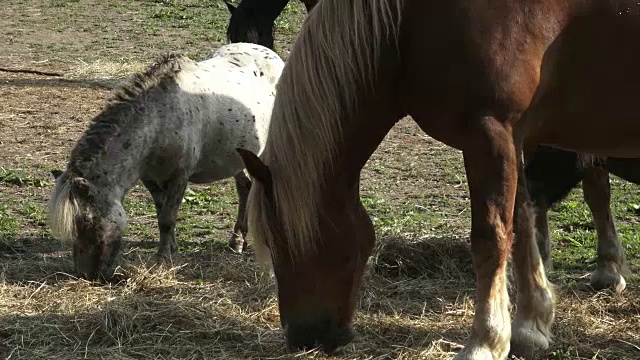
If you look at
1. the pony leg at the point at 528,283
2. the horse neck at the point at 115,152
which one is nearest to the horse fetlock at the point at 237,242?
the horse neck at the point at 115,152

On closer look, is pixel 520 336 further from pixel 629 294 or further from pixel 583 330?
pixel 629 294

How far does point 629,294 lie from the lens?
4895 mm

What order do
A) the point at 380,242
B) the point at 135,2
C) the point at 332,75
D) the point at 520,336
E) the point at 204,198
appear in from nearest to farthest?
the point at 332,75
the point at 520,336
the point at 380,242
the point at 204,198
the point at 135,2

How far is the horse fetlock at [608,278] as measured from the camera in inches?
194

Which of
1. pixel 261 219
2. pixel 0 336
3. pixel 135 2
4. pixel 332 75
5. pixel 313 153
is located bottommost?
pixel 0 336

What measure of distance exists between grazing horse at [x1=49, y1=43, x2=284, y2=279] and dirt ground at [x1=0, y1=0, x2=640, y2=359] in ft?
0.79

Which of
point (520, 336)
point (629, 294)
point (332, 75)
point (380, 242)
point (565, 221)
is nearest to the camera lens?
point (332, 75)

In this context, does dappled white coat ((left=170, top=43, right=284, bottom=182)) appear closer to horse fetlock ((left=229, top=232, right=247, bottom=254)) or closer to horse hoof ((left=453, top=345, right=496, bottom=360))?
horse fetlock ((left=229, top=232, right=247, bottom=254))

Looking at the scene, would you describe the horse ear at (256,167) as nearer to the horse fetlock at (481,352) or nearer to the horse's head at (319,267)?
the horse's head at (319,267)

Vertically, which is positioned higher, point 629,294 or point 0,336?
point 629,294

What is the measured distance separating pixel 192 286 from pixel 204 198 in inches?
81.9

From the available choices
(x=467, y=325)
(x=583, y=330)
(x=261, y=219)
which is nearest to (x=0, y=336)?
(x=261, y=219)

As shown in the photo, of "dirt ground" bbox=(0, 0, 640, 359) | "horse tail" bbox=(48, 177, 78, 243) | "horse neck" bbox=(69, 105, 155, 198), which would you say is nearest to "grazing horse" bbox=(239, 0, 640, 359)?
"dirt ground" bbox=(0, 0, 640, 359)

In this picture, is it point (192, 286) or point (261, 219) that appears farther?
point (192, 286)
